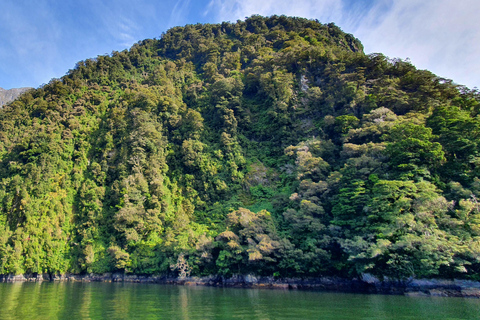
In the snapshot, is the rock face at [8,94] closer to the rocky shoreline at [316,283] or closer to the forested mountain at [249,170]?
the forested mountain at [249,170]

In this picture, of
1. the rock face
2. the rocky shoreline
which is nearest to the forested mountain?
the rocky shoreline

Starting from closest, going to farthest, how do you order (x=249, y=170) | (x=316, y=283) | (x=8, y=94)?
(x=316, y=283) → (x=249, y=170) → (x=8, y=94)

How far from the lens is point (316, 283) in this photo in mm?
28750

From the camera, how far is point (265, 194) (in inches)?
1689

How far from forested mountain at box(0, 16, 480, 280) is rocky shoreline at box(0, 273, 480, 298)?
35.2 inches

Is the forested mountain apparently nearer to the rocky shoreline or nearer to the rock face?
the rocky shoreline

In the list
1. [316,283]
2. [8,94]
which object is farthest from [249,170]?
[8,94]

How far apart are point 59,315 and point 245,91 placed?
5370cm

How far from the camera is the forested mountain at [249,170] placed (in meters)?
24.7

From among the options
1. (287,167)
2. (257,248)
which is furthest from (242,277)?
(287,167)

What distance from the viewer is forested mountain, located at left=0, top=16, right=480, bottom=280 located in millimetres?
24688

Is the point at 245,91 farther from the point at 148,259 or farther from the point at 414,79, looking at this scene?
the point at 148,259

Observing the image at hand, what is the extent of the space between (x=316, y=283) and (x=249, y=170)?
2164 centimetres

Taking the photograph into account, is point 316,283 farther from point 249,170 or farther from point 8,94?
point 8,94
